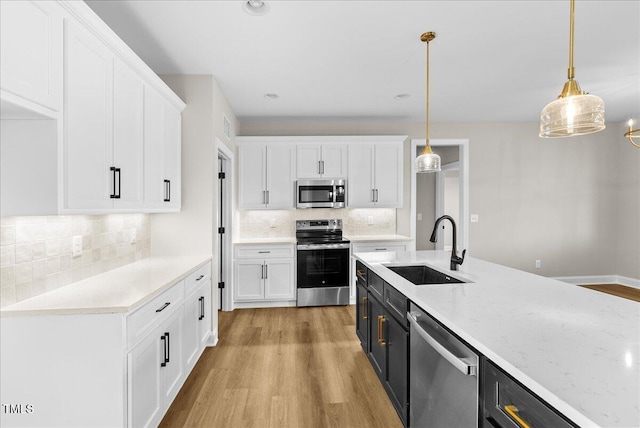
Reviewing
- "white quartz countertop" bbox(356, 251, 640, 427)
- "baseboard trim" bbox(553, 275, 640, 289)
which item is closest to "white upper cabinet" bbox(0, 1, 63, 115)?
"white quartz countertop" bbox(356, 251, 640, 427)

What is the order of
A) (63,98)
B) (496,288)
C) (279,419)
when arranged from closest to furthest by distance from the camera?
(63,98)
(496,288)
(279,419)

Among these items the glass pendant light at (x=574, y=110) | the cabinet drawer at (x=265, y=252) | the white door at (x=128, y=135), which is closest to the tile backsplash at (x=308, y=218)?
the cabinet drawer at (x=265, y=252)

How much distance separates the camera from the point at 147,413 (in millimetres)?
Answer: 1772

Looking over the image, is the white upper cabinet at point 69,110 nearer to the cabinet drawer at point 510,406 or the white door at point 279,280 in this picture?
the cabinet drawer at point 510,406

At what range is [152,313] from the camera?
1.82 metres

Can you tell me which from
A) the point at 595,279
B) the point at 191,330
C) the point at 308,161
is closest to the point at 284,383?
the point at 191,330

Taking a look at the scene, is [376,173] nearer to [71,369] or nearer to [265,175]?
[265,175]

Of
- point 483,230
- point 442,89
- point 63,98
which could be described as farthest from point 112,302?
Answer: point 483,230

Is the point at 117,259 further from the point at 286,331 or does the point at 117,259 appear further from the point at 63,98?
the point at 286,331

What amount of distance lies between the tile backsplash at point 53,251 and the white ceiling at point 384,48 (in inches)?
57.0

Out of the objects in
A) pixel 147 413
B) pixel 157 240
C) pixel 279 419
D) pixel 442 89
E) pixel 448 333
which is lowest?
pixel 279 419

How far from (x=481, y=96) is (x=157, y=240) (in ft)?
13.2

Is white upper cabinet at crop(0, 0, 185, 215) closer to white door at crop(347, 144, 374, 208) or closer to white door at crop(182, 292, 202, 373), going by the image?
white door at crop(182, 292, 202, 373)

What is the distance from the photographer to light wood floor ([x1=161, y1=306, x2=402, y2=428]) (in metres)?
2.10
